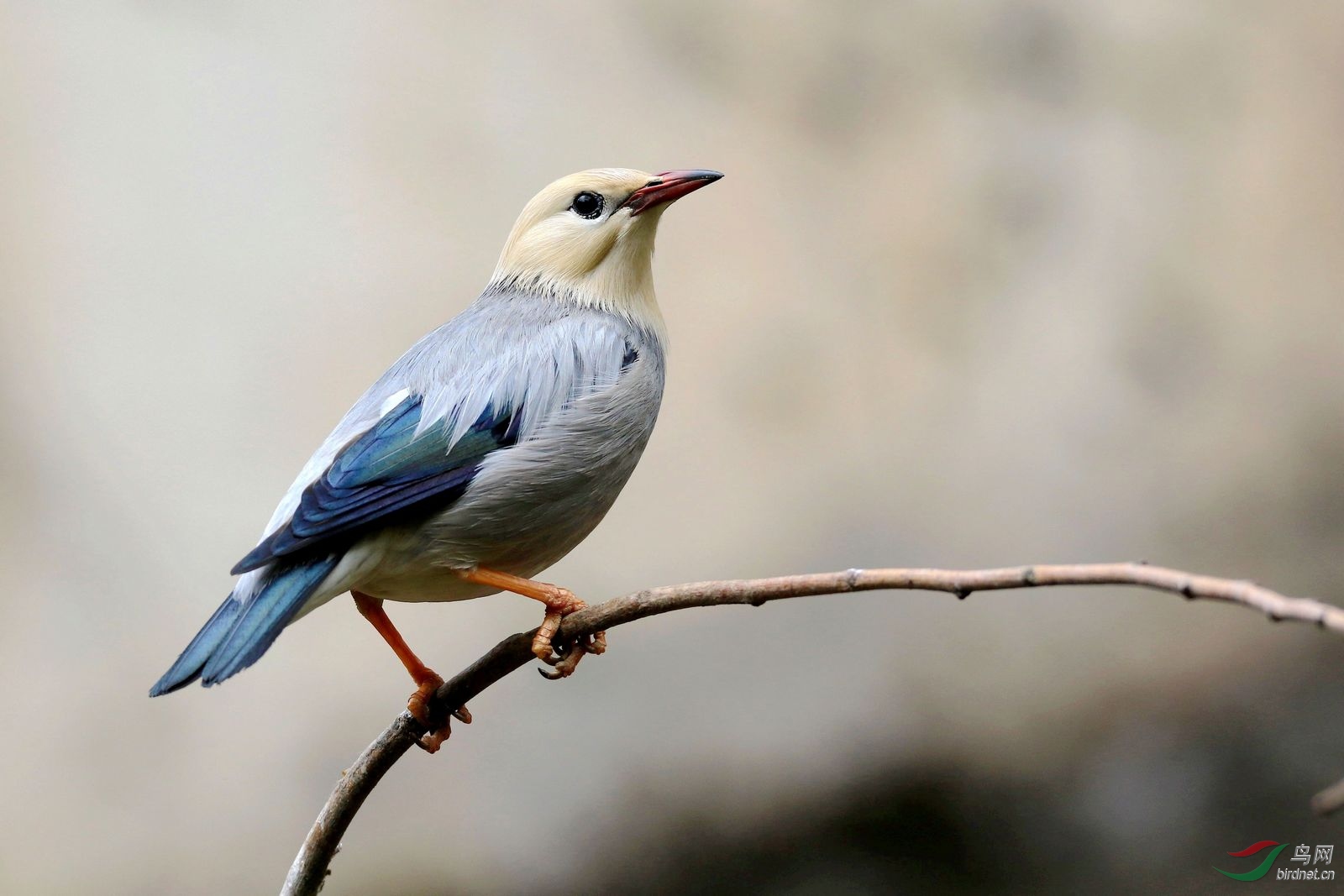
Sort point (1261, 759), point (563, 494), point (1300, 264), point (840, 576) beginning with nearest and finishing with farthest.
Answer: point (840, 576) → point (563, 494) → point (1261, 759) → point (1300, 264)

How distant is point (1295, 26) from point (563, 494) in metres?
5.24

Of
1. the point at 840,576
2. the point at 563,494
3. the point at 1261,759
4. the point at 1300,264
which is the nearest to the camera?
the point at 840,576

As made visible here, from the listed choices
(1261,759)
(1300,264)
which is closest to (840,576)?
(1261,759)

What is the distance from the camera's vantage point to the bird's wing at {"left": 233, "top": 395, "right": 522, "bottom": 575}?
7.86 feet

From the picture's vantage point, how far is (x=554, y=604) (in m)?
2.62

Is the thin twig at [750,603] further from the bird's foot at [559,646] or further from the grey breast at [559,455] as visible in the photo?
the grey breast at [559,455]

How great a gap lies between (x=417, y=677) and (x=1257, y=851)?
3.82 meters

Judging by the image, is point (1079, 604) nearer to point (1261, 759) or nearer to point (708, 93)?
point (1261, 759)

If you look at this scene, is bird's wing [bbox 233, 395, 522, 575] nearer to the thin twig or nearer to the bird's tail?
the bird's tail

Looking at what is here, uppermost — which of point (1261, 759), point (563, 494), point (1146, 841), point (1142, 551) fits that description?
point (563, 494)

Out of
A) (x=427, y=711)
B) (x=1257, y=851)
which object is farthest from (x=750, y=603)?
(x=1257, y=851)

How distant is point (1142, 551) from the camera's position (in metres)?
5.27

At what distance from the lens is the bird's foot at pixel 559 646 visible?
2424mm

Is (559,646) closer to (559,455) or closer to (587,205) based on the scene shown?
(559,455)
